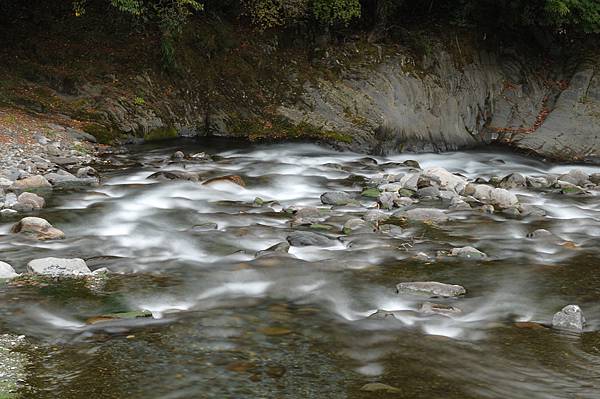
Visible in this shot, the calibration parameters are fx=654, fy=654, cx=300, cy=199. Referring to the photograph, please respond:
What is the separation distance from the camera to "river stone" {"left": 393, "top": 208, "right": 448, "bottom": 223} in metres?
9.62

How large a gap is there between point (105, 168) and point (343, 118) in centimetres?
689

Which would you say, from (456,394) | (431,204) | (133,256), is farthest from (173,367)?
(431,204)

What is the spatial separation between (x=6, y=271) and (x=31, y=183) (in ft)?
14.7

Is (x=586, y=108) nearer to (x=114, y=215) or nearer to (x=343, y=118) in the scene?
(x=343, y=118)

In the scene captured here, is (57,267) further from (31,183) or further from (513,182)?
(513,182)

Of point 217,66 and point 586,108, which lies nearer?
point 217,66

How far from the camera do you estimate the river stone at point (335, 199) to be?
1083cm

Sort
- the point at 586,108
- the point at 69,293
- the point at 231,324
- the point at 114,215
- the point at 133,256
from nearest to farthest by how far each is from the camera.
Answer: the point at 231,324 < the point at 69,293 < the point at 133,256 < the point at 114,215 < the point at 586,108

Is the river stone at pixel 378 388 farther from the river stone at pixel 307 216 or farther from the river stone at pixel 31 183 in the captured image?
the river stone at pixel 31 183

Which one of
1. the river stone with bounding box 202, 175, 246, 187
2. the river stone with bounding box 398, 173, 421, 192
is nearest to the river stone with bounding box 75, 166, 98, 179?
the river stone with bounding box 202, 175, 246, 187

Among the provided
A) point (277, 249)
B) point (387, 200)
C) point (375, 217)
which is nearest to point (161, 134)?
point (387, 200)

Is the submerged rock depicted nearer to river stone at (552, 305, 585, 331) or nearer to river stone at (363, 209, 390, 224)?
river stone at (363, 209, 390, 224)

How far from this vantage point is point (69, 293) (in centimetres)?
579

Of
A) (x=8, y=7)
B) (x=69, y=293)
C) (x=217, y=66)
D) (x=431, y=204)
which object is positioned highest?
(x=8, y=7)
